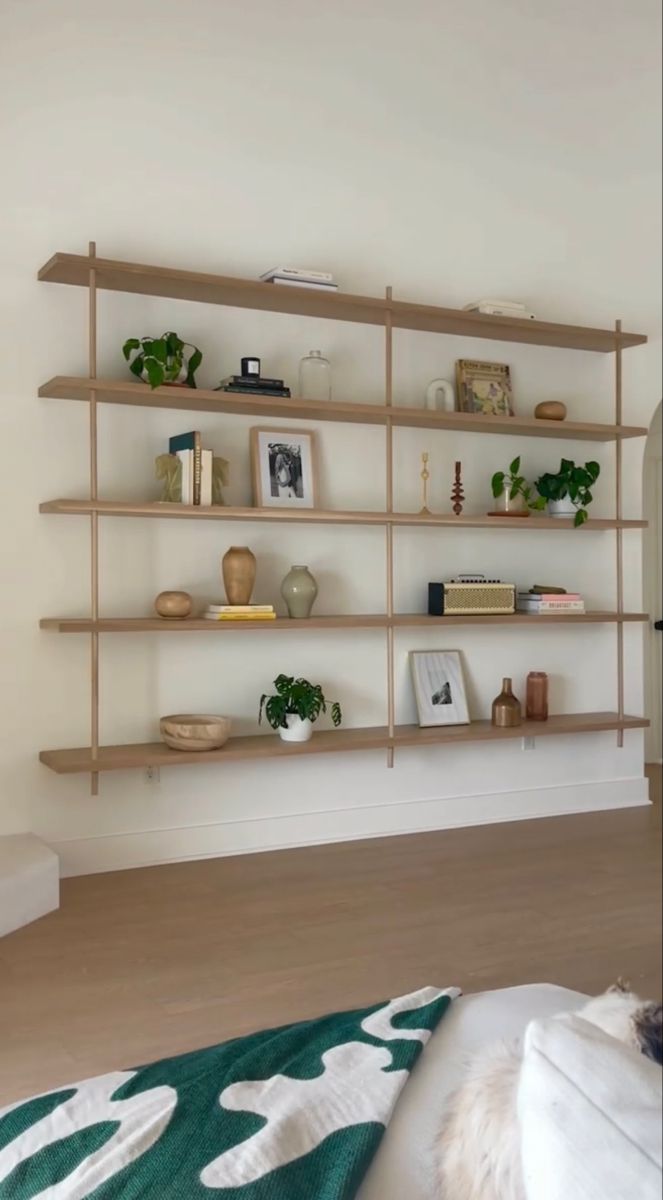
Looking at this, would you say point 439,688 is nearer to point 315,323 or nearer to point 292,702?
point 292,702

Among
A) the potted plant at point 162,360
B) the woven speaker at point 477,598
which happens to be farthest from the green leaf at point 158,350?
the woven speaker at point 477,598

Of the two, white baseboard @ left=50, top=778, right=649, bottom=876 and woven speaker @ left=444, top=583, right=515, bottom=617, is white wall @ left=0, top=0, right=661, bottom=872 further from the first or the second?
woven speaker @ left=444, top=583, right=515, bottom=617

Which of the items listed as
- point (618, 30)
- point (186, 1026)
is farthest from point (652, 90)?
point (186, 1026)

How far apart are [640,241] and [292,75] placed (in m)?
1.98

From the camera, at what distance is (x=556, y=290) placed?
17.0 ft

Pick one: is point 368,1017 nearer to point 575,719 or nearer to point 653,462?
point 575,719

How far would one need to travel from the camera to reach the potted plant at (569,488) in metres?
4.96

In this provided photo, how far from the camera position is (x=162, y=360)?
3939 millimetres

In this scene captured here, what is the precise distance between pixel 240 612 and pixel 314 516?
1.59 feet

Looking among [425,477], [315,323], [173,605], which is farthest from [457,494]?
[173,605]

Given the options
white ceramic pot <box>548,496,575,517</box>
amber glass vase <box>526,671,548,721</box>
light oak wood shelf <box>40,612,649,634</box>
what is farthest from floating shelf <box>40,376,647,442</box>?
amber glass vase <box>526,671,548,721</box>

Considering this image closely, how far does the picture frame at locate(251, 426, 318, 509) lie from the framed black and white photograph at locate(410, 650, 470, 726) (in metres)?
0.89

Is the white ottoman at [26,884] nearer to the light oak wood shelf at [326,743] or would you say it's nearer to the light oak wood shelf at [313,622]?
the light oak wood shelf at [326,743]

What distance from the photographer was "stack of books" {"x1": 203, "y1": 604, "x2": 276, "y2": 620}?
4.14 metres
